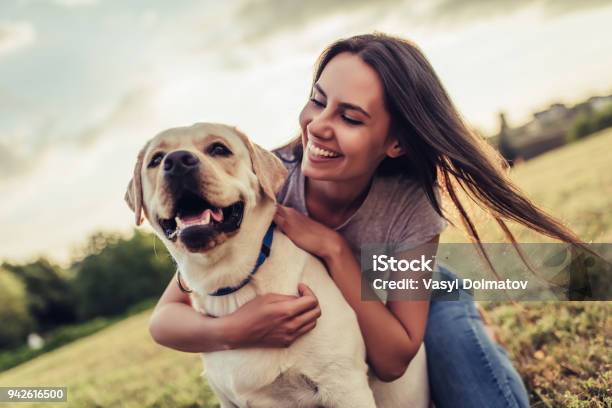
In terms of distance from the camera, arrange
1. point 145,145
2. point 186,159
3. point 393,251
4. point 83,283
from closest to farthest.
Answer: point 186,159, point 145,145, point 393,251, point 83,283

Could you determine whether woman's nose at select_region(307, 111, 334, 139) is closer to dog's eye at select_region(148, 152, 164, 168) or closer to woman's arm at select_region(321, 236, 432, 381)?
woman's arm at select_region(321, 236, 432, 381)

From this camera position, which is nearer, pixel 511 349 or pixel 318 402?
pixel 318 402

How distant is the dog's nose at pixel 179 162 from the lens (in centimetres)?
221

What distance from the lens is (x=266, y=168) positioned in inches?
99.2

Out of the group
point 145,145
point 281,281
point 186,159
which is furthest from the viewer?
point 145,145

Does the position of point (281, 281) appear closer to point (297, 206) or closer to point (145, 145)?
point (297, 206)

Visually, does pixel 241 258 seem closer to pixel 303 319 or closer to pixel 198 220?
pixel 198 220

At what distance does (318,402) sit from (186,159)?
1.14 meters

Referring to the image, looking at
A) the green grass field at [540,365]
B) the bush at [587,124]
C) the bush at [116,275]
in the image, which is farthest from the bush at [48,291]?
the bush at [587,124]

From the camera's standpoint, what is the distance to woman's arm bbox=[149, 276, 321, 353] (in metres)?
2.25

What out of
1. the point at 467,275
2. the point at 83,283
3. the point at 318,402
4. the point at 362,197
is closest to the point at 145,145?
the point at 362,197

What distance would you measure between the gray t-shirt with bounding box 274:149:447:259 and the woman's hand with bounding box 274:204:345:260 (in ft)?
0.93

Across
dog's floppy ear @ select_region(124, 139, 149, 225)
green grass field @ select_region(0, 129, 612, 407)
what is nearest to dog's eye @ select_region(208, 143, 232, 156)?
dog's floppy ear @ select_region(124, 139, 149, 225)

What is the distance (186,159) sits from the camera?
2.23 meters
